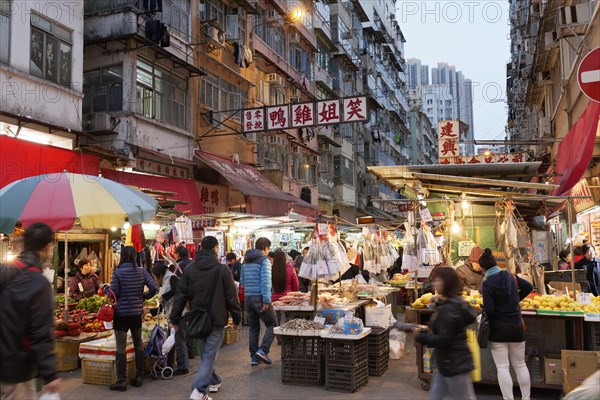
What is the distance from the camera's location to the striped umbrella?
6988 millimetres

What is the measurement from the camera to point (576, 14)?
13922 millimetres

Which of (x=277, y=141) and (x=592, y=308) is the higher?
(x=277, y=141)

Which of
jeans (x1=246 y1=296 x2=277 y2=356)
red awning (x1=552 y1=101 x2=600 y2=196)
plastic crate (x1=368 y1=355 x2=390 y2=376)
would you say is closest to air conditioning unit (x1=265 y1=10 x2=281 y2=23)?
red awning (x1=552 y1=101 x2=600 y2=196)

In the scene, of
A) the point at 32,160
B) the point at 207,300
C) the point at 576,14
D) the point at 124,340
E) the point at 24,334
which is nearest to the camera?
the point at 24,334

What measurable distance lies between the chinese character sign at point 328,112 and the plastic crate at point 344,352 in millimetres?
9674

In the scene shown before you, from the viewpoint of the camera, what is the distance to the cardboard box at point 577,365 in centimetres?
695

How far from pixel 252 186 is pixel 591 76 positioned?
1498 centimetres

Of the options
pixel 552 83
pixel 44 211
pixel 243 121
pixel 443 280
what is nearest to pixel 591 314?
pixel 443 280

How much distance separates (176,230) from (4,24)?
18.7 feet

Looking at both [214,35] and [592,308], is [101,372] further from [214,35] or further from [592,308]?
[214,35]

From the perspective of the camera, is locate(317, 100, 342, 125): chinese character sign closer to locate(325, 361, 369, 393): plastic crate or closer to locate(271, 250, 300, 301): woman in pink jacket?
locate(271, 250, 300, 301): woman in pink jacket

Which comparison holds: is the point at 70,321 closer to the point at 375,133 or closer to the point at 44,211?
the point at 44,211

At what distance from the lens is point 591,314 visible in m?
7.47

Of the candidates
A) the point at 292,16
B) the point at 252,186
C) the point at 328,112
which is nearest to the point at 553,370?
the point at 328,112
